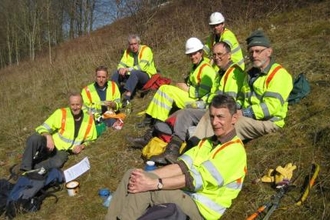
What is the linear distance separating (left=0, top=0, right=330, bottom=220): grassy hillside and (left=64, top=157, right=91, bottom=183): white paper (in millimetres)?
124

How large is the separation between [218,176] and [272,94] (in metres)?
1.85

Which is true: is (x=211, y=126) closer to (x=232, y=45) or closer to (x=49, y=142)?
(x=232, y=45)

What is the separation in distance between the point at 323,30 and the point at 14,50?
1241 inches

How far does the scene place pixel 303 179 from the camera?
4.35 m

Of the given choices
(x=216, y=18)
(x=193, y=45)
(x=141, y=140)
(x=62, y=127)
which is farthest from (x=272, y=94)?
(x=62, y=127)

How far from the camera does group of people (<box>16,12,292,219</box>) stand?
3.60 meters

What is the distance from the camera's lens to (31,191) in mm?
5414

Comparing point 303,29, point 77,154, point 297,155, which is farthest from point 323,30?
point 77,154

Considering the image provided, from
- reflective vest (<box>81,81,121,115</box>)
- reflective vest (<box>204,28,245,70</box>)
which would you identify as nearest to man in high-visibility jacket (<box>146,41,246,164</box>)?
reflective vest (<box>204,28,245,70</box>)

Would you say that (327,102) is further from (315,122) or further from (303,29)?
(303,29)

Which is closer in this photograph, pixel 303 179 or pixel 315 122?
pixel 303 179

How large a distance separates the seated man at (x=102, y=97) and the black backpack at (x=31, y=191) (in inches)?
79.4

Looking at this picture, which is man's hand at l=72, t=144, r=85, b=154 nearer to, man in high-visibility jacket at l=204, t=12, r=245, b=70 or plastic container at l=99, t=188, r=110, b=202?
plastic container at l=99, t=188, r=110, b=202

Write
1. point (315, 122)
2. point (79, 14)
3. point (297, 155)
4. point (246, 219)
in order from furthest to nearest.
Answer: point (79, 14), point (315, 122), point (297, 155), point (246, 219)
